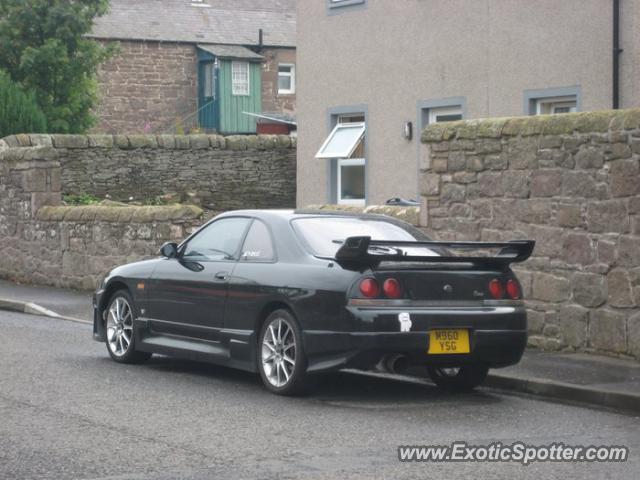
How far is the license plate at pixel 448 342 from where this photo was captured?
1041cm

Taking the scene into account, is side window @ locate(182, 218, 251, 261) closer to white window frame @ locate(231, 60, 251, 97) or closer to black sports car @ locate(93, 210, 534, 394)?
black sports car @ locate(93, 210, 534, 394)

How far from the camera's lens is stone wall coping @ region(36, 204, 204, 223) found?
787 inches

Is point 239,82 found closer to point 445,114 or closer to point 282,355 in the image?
point 445,114

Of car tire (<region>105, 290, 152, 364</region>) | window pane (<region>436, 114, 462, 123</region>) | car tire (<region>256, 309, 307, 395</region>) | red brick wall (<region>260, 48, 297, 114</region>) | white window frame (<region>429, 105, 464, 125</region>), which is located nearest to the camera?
car tire (<region>256, 309, 307, 395</region>)

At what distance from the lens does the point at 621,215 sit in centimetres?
1270

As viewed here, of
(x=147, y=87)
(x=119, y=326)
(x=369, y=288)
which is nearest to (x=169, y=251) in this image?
(x=119, y=326)

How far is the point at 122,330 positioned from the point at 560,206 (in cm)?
444

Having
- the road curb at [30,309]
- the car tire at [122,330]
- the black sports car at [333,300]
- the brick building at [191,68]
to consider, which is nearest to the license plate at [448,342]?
the black sports car at [333,300]

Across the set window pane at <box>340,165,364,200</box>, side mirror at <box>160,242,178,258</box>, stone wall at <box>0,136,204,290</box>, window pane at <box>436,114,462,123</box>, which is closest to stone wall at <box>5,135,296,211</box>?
stone wall at <box>0,136,204,290</box>

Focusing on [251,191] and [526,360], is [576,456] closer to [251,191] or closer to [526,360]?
[526,360]

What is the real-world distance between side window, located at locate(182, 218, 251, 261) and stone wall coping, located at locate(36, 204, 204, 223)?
7.67m

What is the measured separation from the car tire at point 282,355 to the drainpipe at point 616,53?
29.6 ft

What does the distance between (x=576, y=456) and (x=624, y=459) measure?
29 cm

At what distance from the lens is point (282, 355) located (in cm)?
1075
